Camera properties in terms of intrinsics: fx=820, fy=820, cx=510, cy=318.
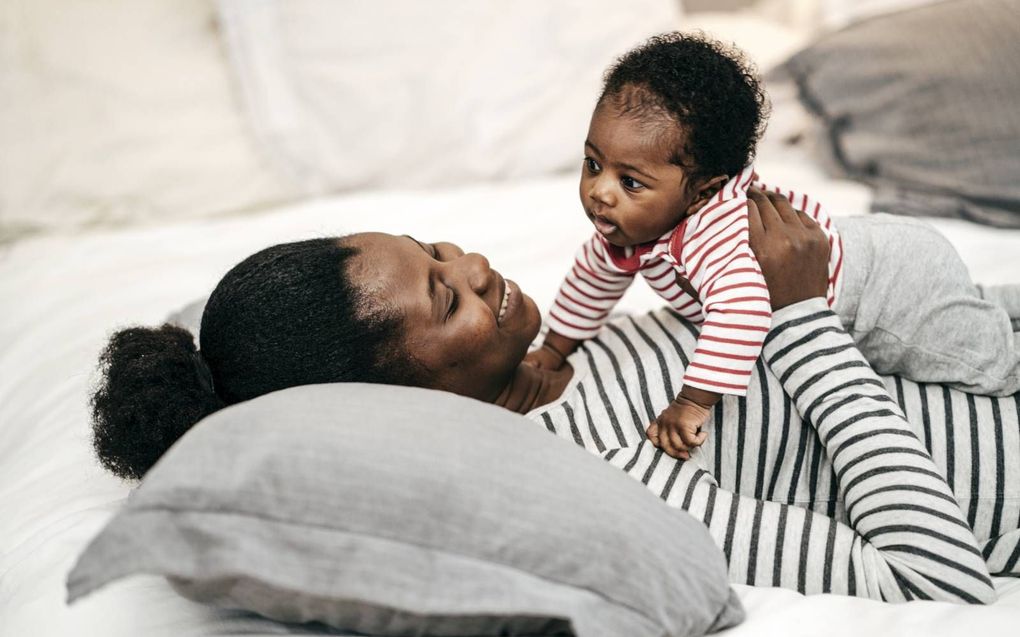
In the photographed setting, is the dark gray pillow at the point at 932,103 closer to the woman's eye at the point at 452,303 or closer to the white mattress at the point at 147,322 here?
the white mattress at the point at 147,322

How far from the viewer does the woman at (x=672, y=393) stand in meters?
0.79

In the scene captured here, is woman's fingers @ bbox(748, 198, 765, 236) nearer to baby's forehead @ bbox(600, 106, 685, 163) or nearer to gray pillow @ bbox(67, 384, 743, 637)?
baby's forehead @ bbox(600, 106, 685, 163)

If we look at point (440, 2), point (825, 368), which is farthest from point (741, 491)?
point (440, 2)

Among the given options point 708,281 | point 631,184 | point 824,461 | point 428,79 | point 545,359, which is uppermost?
point 428,79

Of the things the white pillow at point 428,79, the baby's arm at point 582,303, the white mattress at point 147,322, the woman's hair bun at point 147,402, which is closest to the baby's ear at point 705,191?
the baby's arm at point 582,303

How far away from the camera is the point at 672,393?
963mm

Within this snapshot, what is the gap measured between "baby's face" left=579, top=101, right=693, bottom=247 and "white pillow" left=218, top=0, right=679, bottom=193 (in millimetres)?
873

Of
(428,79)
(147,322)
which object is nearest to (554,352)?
(147,322)

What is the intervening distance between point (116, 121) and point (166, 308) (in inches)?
24.7

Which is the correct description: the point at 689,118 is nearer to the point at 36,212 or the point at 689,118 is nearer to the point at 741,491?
the point at 741,491

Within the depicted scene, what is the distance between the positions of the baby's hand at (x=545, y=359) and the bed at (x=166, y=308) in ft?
0.86

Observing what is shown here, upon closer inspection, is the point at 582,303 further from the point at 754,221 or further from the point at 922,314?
the point at 922,314

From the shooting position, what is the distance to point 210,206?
1835 millimetres

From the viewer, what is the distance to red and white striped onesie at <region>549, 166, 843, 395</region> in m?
0.89
